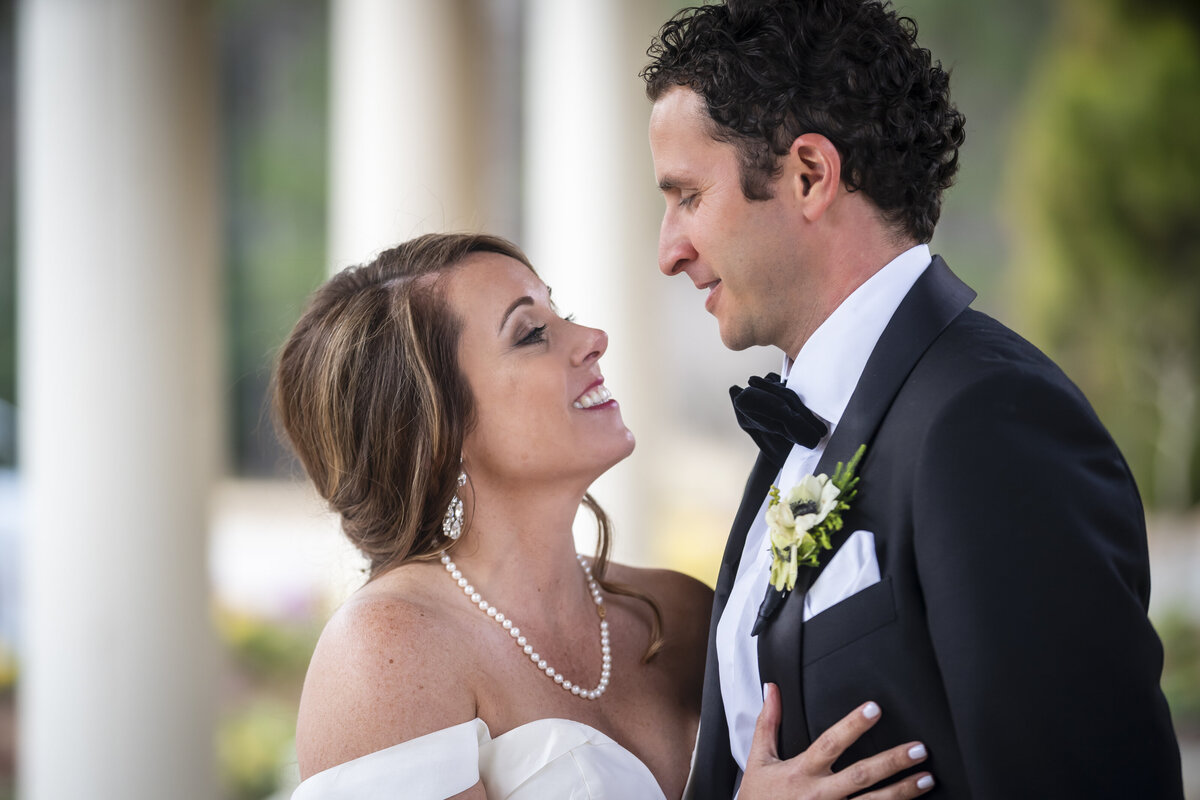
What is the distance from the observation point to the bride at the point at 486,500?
2436mm

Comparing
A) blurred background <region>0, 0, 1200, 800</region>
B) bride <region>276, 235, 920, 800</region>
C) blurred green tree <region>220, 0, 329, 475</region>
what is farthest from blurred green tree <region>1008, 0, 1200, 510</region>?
bride <region>276, 235, 920, 800</region>

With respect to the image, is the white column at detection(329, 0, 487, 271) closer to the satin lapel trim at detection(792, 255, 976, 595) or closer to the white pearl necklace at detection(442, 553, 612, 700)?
the white pearl necklace at detection(442, 553, 612, 700)

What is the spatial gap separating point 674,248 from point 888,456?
699 mm

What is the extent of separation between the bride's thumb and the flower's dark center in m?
0.33

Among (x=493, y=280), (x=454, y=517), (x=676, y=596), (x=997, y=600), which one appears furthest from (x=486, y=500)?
(x=997, y=600)

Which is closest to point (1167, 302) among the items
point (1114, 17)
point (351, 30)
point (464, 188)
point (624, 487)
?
point (1114, 17)

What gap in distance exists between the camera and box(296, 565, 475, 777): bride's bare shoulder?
7.41ft

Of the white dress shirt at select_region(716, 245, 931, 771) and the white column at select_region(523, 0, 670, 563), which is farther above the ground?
the white column at select_region(523, 0, 670, 563)

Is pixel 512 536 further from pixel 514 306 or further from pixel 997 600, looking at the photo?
pixel 997 600

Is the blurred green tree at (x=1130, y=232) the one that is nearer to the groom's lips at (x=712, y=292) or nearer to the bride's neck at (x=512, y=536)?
the bride's neck at (x=512, y=536)

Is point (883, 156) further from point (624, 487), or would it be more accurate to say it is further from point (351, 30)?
point (351, 30)

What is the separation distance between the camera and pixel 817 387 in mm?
2168

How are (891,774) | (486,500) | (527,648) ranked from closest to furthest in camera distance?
(891,774), (527,648), (486,500)

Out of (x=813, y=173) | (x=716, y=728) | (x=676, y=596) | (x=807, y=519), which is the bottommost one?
(x=716, y=728)
